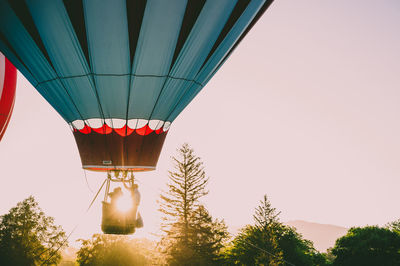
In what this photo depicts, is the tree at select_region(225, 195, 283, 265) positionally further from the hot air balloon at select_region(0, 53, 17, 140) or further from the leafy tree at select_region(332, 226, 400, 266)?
the hot air balloon at select_region(0, 53, 17, 140)

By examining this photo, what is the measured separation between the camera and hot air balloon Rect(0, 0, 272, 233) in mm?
3170

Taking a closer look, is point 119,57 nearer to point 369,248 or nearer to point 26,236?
point 26,236

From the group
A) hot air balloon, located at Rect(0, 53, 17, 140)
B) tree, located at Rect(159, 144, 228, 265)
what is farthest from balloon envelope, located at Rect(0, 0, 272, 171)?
tree, located at Rect(159, 144, 228, 265)

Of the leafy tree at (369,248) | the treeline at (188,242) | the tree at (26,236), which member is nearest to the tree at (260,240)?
the treeline at (188,242)

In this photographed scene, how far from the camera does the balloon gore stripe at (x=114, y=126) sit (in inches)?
148

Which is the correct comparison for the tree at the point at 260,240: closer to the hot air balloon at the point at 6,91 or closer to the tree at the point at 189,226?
the tree at the point at 189,226

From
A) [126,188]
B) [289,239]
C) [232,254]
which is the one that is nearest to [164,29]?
[126,188]

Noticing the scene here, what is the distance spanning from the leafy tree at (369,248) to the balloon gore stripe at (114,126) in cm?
2876

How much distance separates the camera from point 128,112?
Result: 3791mm

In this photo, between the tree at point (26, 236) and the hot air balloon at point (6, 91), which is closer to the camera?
the hot air balloon at point (6, 91)

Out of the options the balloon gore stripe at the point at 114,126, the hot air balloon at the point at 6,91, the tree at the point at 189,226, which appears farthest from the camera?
the tree at the point at 189,226

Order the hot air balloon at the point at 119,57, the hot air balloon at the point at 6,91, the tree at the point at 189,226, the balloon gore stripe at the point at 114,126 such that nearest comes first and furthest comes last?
1. the hot air balloon at the point at 119,57
2. the balloon gore stripe at the point at 114,126
3. the hot air balloon at the point at 6,91
4. the tree at the point at 189,226

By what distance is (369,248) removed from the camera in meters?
24.5

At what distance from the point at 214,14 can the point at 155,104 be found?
1.60 m
